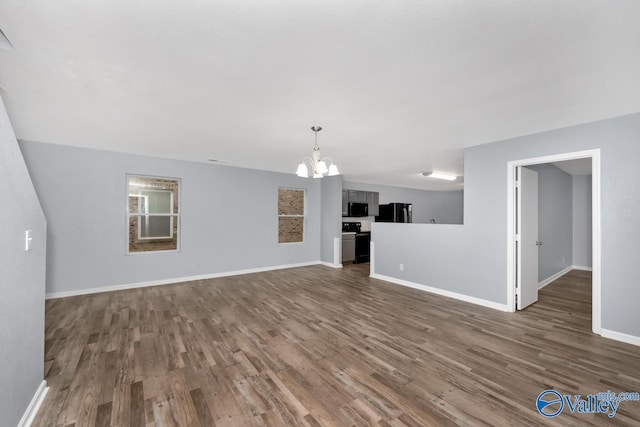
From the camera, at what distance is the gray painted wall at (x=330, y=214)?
6789mm

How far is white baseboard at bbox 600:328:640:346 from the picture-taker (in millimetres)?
2705

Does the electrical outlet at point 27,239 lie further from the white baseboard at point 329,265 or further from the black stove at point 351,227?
the black stove at point 351,227

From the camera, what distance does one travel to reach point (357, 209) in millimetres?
7801

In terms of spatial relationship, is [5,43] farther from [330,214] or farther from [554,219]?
[554,219]

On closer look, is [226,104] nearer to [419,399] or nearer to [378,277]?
[419,399]

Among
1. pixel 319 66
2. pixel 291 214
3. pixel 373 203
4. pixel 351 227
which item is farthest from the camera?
pixel 373 203

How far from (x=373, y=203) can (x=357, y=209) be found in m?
0.86

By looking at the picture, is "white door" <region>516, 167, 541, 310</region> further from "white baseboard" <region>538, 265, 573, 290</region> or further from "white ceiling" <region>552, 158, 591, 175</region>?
"white ceiling" <region>552, 158, 591, 175</region>

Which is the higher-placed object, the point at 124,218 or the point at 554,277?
the point at 124,218

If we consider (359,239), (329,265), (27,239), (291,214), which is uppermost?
(291,214)

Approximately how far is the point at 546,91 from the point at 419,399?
9.23 ft

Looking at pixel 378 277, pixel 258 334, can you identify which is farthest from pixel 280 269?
pixel 258 334

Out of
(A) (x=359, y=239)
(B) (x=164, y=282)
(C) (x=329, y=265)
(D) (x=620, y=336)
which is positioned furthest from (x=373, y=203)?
(B) (x=164, y=282)

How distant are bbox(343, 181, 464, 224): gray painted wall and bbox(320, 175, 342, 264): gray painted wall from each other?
7.25 ft
